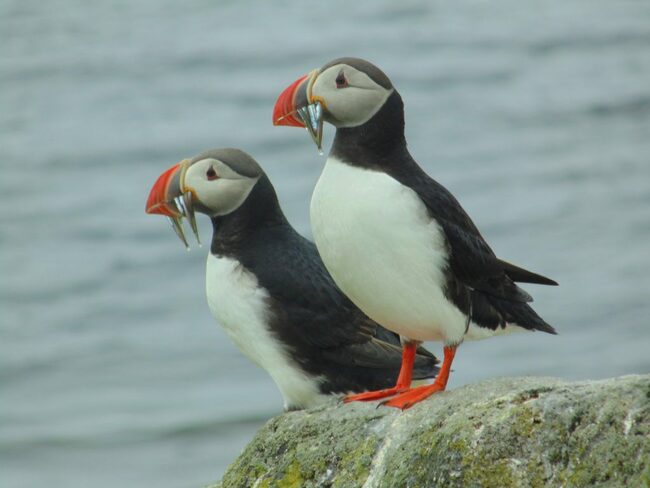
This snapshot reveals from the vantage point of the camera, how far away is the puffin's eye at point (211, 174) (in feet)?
21.4

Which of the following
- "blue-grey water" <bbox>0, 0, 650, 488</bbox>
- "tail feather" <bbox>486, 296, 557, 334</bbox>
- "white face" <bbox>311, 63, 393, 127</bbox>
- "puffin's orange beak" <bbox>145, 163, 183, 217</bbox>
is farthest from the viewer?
"blue-grey water" <bbox>0, 0, 650, 488</bbox>

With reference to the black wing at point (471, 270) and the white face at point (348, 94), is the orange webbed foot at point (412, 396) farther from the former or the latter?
the white face at point (348, 94)

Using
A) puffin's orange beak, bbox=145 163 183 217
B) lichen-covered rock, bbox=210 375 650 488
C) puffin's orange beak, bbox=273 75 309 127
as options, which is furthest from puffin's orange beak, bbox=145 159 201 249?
lichen-covered rock, bbox=210 375 650 488

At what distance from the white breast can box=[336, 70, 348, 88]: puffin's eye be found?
117 cm

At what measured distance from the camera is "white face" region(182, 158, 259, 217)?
6.50m

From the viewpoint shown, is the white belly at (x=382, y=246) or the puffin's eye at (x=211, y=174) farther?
the puffin's eye at (x=211, y=174)

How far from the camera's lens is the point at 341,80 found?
229 inches

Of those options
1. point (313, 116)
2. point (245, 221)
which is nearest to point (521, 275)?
point (313, 116)

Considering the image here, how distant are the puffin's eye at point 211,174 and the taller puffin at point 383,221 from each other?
72 centimetres

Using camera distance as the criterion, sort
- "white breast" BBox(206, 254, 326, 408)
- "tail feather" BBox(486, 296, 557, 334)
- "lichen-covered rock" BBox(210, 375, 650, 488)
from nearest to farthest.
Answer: "lichen-covered rock" BBox(210, 375, 650, 488), "tail feather" BBox(486, 296, 557, 334), "white breast" BBox(206, 254, 326, 408)

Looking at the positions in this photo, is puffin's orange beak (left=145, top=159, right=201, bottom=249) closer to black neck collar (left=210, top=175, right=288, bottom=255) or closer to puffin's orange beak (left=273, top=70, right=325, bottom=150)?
black neck collar (left=210, top=175, right=288, bottom=255)

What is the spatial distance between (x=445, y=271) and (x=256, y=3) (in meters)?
20.7

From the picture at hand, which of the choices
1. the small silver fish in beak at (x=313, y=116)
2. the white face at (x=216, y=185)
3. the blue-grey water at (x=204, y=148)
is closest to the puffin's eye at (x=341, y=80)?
the small silver fish in beak at (x=313, y=116)

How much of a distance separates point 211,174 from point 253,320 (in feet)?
2.17
